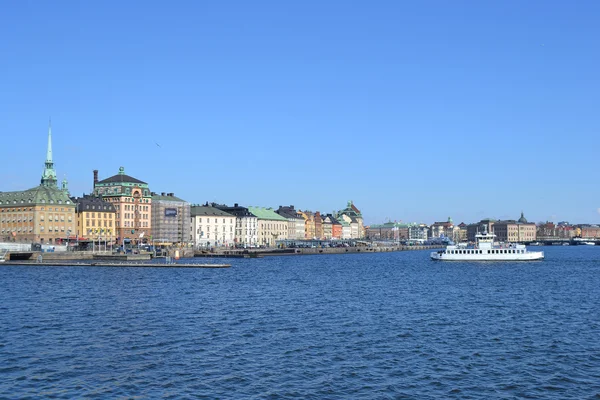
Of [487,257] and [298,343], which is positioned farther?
[487,257]

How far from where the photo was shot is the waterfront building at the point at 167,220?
192m

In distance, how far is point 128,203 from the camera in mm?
185125

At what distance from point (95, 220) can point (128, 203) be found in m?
10.8

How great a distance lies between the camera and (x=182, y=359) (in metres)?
35.2

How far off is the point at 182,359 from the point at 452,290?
41944 millimetres

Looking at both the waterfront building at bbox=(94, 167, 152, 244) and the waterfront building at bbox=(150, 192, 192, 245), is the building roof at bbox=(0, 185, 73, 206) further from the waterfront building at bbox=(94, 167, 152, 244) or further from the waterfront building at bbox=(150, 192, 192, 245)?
the waterfront building at bbox=(150, 192, 192, 245)

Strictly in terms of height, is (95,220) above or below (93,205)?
below

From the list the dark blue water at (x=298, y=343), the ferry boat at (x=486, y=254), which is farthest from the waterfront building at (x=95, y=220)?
the dark blue water at (x=298, y=343)

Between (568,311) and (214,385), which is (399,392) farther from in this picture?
(568,311)

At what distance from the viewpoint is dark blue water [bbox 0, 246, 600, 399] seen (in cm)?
3025

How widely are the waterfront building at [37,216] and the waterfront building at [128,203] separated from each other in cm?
1383

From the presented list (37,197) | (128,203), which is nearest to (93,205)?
(128,203)

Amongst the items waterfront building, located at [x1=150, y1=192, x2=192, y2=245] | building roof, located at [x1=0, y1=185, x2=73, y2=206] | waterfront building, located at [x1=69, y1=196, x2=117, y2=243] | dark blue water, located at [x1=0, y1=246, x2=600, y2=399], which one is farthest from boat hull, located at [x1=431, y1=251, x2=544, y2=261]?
building roof, located at [x1=0, y1=185, x2=73, y2=206]

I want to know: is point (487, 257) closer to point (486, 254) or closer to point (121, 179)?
point (486, 254)
